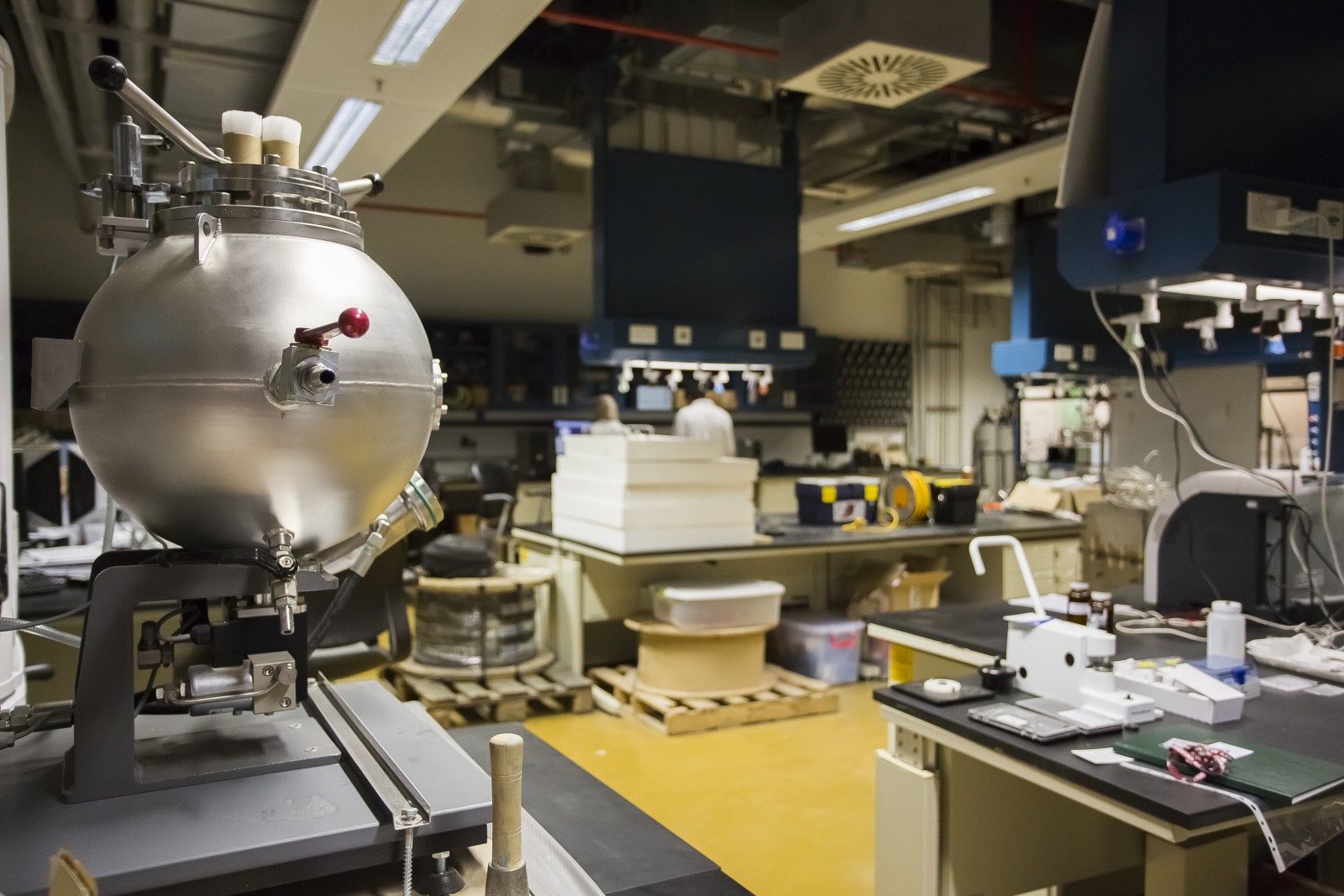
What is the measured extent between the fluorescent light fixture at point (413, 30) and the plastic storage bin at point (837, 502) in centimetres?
314

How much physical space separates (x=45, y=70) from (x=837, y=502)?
14.3 ft

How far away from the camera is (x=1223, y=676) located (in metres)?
1.95

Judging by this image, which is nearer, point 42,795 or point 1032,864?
point 42,795

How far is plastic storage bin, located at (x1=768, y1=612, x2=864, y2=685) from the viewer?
4.69 metres

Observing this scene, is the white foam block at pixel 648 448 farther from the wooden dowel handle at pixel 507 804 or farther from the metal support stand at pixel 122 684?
the wooden dowel handle at pixel 507 804

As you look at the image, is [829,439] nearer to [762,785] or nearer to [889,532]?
[889,532]

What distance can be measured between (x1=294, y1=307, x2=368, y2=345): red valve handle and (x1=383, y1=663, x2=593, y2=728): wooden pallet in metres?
3.25

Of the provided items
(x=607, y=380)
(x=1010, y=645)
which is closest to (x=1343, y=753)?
(x=1010, y=645)

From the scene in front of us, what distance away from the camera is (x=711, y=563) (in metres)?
4.88

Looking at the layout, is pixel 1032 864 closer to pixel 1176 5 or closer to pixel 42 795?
pixel 42 795

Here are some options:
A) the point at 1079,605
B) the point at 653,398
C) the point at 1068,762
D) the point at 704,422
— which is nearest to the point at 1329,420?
the point at 1079,605

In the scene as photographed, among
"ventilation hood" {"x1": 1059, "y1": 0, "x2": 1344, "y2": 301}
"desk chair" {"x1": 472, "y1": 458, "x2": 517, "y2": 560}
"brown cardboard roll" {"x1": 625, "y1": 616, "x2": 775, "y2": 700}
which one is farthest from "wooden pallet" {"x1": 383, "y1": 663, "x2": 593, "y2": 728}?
"ventilation hood" {"x1": 1059, "y1": 0, "x2": 1344, "y2": 301}

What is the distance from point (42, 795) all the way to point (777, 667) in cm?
392

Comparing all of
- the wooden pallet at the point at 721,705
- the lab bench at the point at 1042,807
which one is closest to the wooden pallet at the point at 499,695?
the wooden pallet at the point at 721,705
